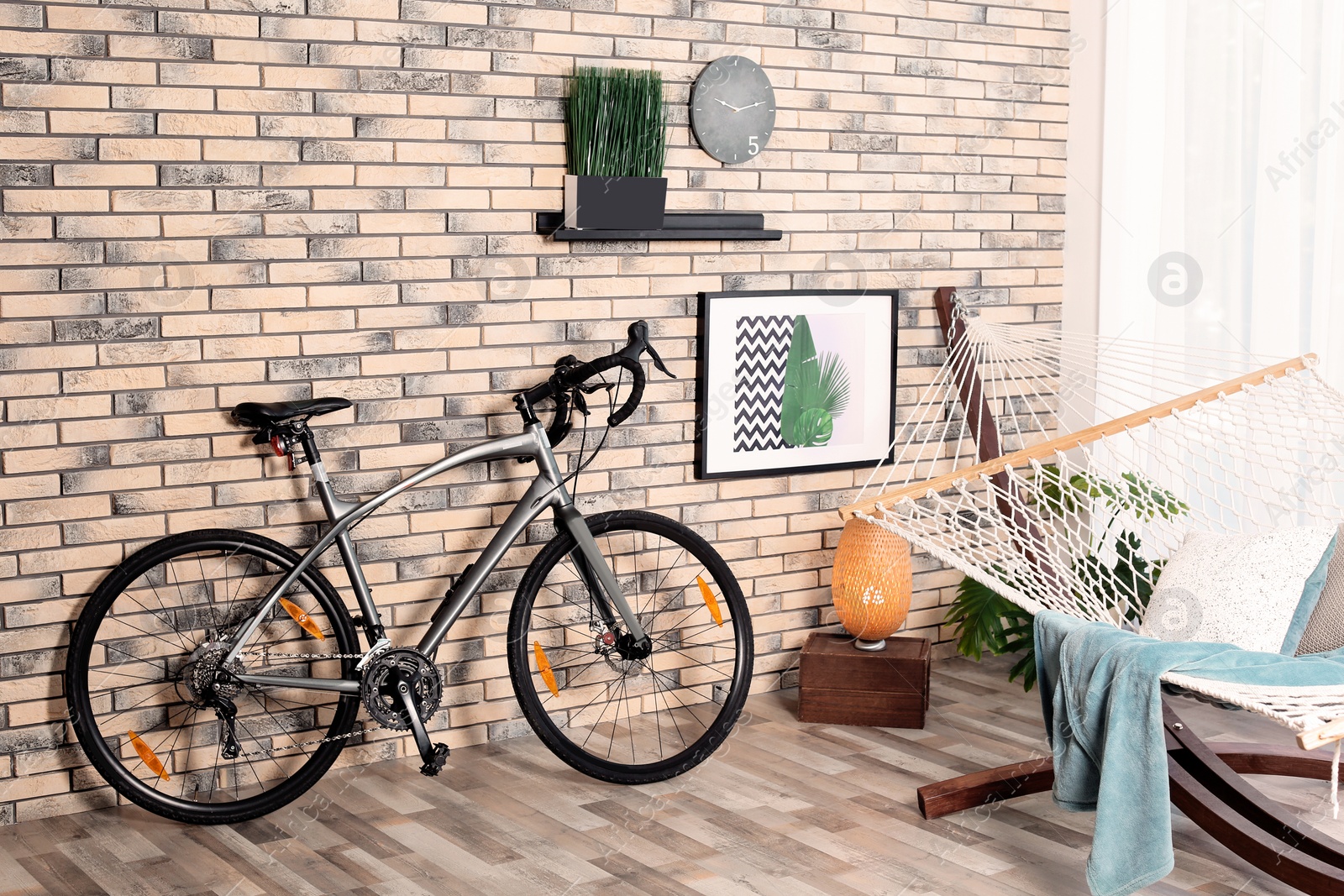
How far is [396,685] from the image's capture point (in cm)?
287

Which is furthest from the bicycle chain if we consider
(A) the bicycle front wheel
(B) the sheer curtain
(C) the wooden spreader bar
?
(B) the sheer curtain

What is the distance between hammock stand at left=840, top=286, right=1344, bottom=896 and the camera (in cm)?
237

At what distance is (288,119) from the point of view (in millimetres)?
2902

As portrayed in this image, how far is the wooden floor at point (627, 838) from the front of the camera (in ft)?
8.20

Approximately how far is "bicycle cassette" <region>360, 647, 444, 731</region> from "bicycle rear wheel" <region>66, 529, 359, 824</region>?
0.08 m

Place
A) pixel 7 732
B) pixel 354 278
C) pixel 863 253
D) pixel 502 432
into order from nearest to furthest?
pixel 7 732 → pixel 354 278 → pixel 502 432 → pixel 863 253

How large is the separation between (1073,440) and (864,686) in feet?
2.87

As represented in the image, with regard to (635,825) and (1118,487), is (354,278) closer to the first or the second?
(635,825)

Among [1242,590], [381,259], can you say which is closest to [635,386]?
[381,259]

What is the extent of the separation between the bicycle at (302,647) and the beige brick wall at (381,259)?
0.38 ft

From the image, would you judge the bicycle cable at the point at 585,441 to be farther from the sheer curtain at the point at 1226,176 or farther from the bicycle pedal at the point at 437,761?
the sheer curtain at the point at 1226,176

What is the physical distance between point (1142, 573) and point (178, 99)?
268cm

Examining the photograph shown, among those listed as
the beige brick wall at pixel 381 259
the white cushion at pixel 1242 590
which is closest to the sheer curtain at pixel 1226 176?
the beige brick wall at pixel 381 259

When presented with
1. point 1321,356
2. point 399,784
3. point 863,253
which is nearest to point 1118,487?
point 1321,356
